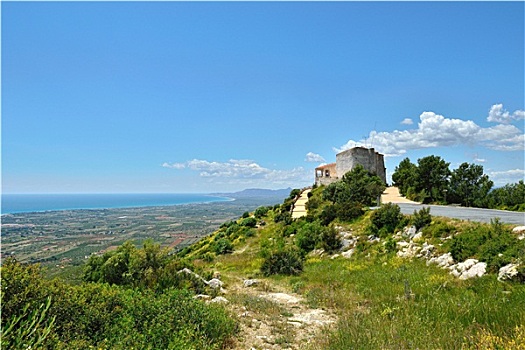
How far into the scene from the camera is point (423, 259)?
11156 millimetres

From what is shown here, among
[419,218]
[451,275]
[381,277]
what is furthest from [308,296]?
[419,218]

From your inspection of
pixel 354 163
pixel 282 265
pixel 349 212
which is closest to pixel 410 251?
pixel 282 265

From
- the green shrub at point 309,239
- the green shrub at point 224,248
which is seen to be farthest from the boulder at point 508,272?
the green shrub at point 224,248

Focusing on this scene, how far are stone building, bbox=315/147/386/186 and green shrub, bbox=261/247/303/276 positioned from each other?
106ft

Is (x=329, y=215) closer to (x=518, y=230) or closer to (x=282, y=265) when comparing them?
(x=282, y=265)

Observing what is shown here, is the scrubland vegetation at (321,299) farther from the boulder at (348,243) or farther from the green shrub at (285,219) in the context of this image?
the green shrub at (285,219)

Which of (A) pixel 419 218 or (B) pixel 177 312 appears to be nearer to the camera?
(B) pixel 177 312

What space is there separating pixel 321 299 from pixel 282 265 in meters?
5.19

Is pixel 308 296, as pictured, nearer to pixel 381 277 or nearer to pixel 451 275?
pixel 381 277

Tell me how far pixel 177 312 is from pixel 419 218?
12959 millimetres

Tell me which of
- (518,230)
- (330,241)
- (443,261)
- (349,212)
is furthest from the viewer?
(349,212)

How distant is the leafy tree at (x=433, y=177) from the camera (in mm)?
26406

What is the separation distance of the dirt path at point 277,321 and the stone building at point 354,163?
125 feet

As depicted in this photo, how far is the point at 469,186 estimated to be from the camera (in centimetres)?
2359
